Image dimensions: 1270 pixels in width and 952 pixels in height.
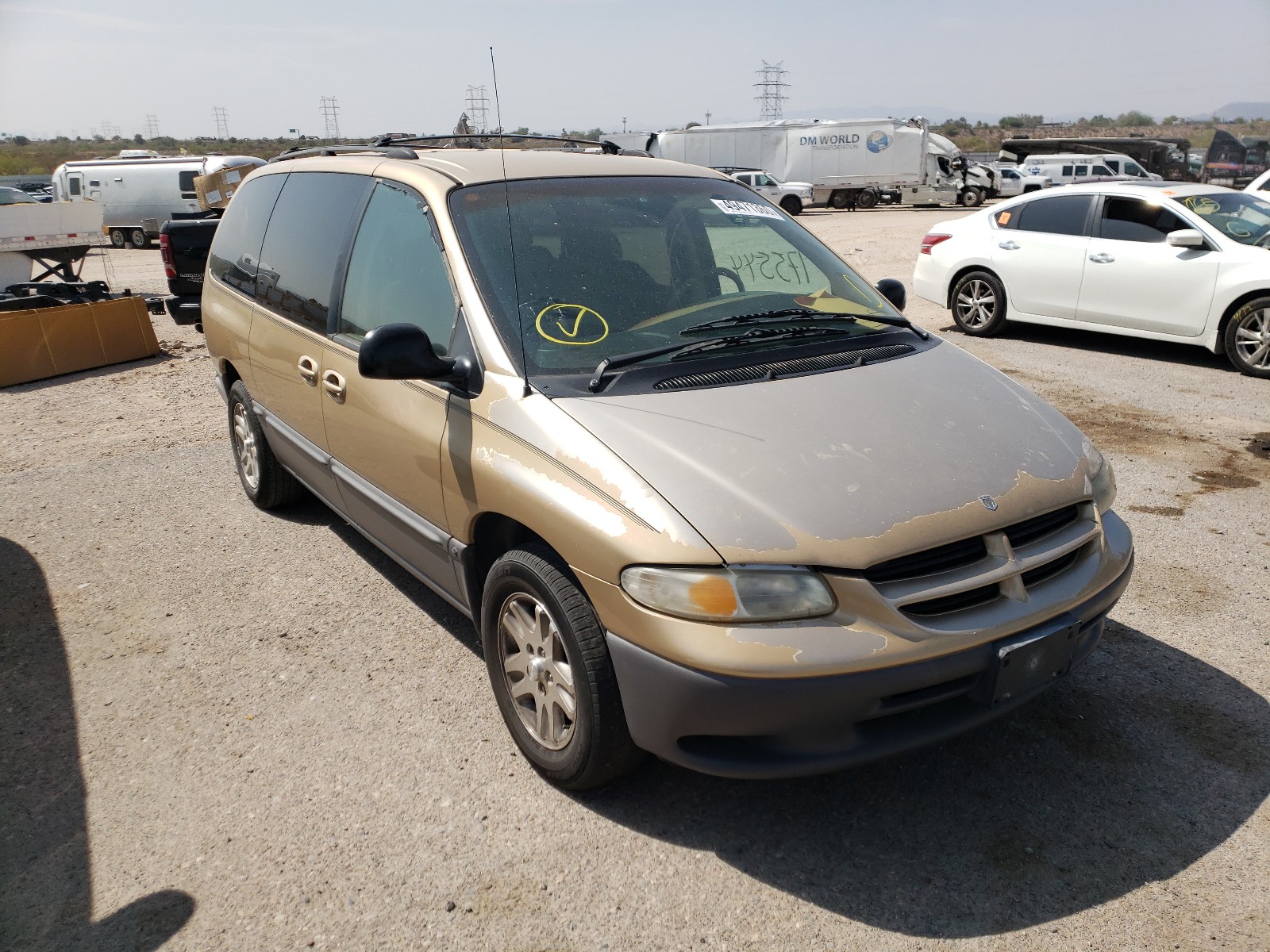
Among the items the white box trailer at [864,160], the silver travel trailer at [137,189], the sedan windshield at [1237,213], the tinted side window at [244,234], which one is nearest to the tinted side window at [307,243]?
the tinted side window at [244,234]

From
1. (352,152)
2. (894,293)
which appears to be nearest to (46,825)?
(352,152)

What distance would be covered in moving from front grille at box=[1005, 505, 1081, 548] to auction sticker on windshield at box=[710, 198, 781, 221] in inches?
73.8

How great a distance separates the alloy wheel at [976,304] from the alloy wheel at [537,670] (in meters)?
8.28

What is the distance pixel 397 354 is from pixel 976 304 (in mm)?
8475

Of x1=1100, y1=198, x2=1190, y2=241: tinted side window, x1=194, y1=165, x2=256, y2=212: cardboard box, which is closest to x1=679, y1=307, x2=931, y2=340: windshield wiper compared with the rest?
x1=1100, y1=198, x2=1190, y2=241: tinted side window

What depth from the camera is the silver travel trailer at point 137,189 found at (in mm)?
27719

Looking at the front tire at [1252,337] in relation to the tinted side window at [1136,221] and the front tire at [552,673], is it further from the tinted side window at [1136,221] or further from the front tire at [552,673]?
the front tire at [552,673]

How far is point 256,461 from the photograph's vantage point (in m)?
5.29

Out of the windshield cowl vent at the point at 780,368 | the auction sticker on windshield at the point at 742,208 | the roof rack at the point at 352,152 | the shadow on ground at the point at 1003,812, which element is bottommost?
the shadow on ground at the point at 1003,812

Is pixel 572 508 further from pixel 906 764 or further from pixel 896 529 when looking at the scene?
pixel 906 764

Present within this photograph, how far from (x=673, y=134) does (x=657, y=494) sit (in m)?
39.6

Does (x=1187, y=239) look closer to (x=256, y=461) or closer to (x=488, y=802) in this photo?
(x=256, y=461)

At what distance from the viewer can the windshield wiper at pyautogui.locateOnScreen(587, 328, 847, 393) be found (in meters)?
2.93

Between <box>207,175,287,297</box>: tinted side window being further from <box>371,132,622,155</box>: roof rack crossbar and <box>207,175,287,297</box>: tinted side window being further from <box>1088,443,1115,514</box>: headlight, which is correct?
<box>1088,443,1115,514</box>: headlight
